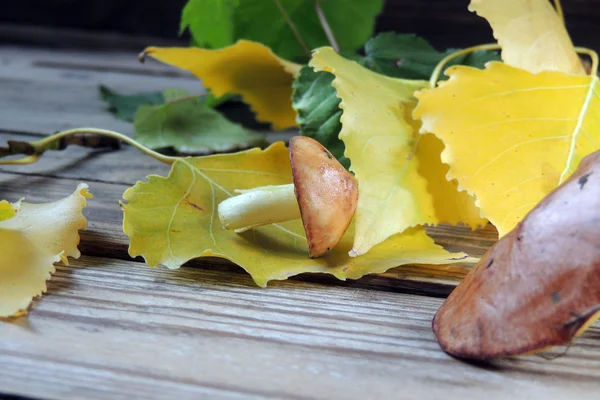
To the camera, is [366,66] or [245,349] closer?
[245,349]

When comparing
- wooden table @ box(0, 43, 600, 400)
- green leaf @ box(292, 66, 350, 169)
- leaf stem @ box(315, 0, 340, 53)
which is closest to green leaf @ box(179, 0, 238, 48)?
leaf stem @ box(315, 0, 340, 53)

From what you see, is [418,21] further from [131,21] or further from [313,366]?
[313,366]

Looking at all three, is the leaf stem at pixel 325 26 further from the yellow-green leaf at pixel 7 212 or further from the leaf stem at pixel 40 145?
the yellow-green leaf at pixel 7 212

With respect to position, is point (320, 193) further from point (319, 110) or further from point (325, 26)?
point (325, 26)

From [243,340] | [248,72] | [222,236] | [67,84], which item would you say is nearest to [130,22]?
[67,84]

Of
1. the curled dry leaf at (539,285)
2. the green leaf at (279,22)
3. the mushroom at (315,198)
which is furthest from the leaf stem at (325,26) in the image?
the curled dry leaf at (539,285)

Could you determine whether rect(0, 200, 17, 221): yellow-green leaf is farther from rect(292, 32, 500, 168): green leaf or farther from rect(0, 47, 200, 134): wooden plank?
rect(0, 47, 200, 134): wooden plank
